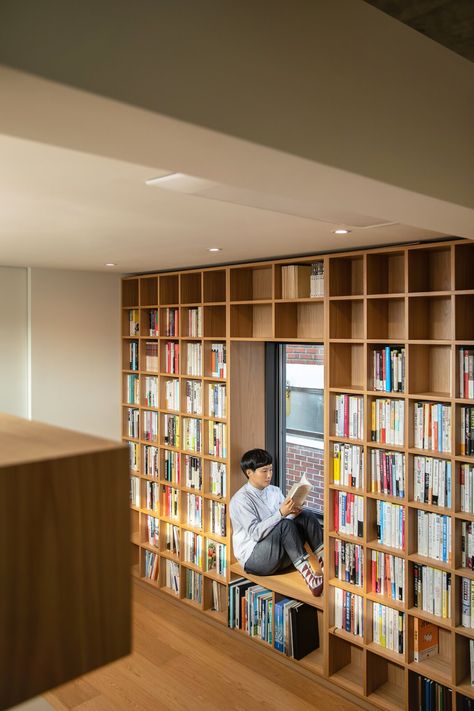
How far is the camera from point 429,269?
3.47m

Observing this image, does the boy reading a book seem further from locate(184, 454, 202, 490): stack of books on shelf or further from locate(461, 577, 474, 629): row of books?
locate(461, 577, 474, 629): row of books

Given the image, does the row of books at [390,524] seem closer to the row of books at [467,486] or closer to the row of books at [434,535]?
the row of books at [434,535]

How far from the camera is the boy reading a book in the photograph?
166 inches

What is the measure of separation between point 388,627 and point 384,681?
0.43 metres

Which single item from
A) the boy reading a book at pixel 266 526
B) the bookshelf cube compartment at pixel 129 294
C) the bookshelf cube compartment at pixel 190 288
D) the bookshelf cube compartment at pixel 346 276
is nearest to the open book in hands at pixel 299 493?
the boy reading a book at pixel 266 526

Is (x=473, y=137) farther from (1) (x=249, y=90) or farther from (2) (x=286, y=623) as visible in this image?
(2) (x=286, y=623)

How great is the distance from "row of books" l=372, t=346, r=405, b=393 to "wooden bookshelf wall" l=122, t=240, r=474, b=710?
0.14 ft

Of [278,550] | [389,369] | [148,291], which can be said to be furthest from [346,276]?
[148,291]

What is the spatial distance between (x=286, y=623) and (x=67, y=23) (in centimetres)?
393

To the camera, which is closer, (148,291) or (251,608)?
(251,608)

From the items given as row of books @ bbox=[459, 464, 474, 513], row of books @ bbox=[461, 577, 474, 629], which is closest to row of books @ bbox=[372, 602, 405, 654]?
row of books @ bbox=[461, 577, 474, 629]

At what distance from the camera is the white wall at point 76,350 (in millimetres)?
4906

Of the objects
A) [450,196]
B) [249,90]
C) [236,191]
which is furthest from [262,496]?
[249,90]

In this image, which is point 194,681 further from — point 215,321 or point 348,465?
point 215,321
